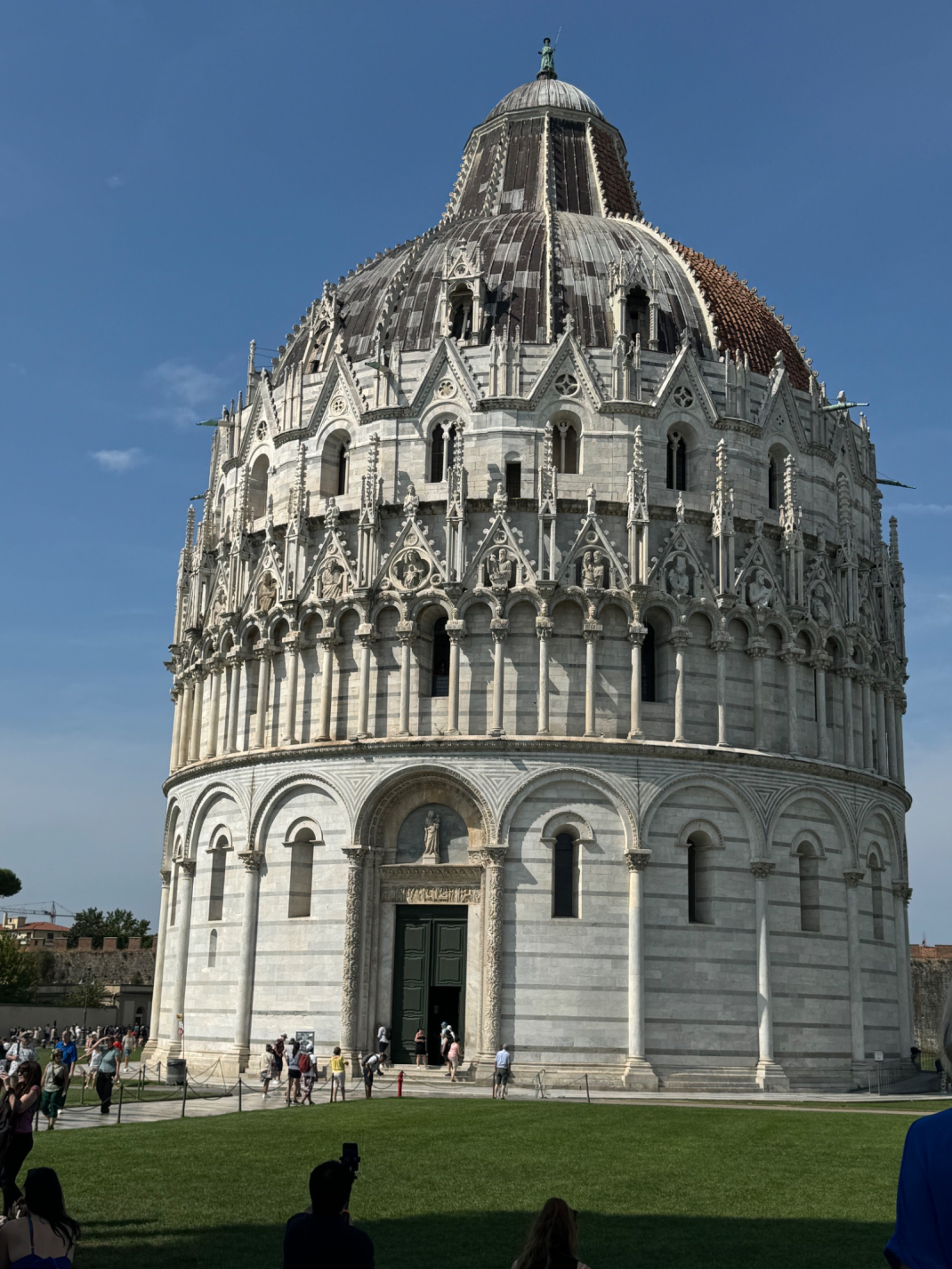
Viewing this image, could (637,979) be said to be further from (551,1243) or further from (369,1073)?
(551,1243)

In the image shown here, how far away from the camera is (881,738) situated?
46.0m

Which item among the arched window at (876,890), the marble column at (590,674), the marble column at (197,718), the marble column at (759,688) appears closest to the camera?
the marble column at (590,674)

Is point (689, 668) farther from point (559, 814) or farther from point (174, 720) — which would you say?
point (174, 720)

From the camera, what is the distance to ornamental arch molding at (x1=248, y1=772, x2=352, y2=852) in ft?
136

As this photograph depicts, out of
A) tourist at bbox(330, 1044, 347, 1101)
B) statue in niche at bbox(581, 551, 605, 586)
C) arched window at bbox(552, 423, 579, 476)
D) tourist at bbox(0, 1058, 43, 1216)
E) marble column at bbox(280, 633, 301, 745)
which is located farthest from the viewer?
arched window at bbox(552, 423, 579, 476)

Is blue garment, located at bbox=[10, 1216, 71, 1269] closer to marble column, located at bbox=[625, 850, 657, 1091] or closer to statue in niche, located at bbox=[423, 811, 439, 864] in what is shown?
marble column, located at bbox=[625, 850, 657, 1091]

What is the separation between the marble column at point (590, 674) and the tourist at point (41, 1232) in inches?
1242

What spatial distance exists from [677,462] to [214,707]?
17145 mm

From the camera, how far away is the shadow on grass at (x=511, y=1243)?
45.8 feet

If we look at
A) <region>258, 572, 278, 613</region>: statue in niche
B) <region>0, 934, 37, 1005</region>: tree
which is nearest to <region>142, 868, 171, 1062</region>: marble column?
<region>258, 572, 278, 613</region>: statue in niche

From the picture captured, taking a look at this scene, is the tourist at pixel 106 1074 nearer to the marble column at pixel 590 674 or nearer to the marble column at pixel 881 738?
the marble column at pixel 590 674

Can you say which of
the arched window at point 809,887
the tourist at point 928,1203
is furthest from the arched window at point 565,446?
the tourist at point 928,1203

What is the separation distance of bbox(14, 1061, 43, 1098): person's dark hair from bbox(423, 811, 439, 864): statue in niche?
25.8 metres

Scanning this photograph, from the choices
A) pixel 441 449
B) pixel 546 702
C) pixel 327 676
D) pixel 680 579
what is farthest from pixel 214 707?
pixel 680 579
